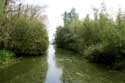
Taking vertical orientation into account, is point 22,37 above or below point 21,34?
below

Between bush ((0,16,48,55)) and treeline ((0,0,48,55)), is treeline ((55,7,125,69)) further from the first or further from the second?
bush ((0,16,48,55))

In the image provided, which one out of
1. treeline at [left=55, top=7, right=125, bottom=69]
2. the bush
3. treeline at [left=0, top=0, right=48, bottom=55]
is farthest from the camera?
the bush

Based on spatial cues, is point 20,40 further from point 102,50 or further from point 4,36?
point 102,50

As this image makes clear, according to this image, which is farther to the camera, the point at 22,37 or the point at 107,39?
the point at 22,37

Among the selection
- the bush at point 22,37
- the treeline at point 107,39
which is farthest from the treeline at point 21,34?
the treeline at point 107,39

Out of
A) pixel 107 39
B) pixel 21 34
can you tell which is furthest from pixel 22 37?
pixel 107 39

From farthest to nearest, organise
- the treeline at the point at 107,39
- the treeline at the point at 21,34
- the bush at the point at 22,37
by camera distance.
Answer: the bush at the point at 22,37 → the treeline at the point at 21,34 → the treeline at the point at 107,39

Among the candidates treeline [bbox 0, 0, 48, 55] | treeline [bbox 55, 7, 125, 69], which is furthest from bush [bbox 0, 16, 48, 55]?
treeline [bbox 55, 7, 125, 69]

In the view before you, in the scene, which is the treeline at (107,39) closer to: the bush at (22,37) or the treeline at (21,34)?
the treeline at (21,34)

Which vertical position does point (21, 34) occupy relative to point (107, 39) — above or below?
above

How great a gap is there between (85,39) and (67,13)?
109 feet

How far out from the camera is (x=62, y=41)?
4428 centimetres

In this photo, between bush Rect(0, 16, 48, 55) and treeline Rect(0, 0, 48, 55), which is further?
bush Rect(0, 16, 48, 55)

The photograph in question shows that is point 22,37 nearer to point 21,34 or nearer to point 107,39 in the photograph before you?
point 21,34
